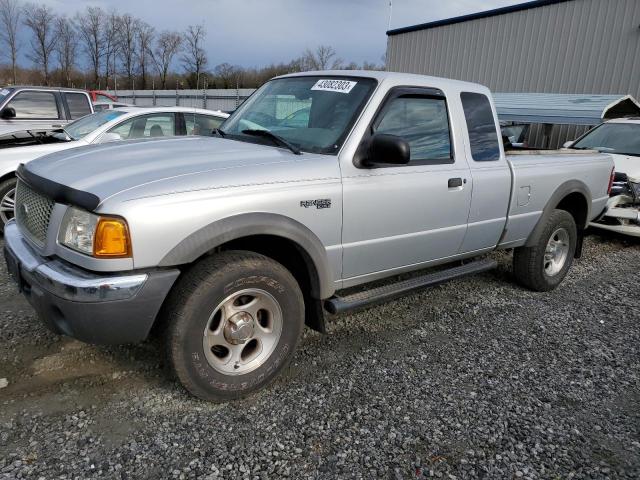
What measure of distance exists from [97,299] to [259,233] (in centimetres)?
87

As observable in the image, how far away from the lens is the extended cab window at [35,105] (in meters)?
8.16

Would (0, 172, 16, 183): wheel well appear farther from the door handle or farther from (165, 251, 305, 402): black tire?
the door handle

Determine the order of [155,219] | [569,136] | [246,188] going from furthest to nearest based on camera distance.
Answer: [569,136]
[246,188]
[155,219]

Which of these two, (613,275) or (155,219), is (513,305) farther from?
(155,219)

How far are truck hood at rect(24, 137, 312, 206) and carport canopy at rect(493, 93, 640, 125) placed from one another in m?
9.13

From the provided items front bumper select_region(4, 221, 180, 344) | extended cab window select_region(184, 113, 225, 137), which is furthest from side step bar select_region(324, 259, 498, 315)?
extended cab window select_region(184, 113, 225, 137)

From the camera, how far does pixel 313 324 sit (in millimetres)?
3197

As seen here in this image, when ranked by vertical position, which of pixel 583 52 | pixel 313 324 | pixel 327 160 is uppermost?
pixel 583 52

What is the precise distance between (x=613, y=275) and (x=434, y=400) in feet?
12.9

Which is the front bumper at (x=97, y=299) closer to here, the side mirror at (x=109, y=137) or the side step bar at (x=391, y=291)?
the side step bar at (x=391, y=291)

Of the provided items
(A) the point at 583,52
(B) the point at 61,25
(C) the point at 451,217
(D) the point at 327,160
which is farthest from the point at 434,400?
(B) the point at 61,25

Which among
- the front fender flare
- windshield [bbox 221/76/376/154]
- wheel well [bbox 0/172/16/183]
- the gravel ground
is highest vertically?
windshield [bbox 221/76/376/154]

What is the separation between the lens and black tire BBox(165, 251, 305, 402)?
252 centimetres

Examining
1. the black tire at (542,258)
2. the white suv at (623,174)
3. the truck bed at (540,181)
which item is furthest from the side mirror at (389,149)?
the white suv at (623,174)
